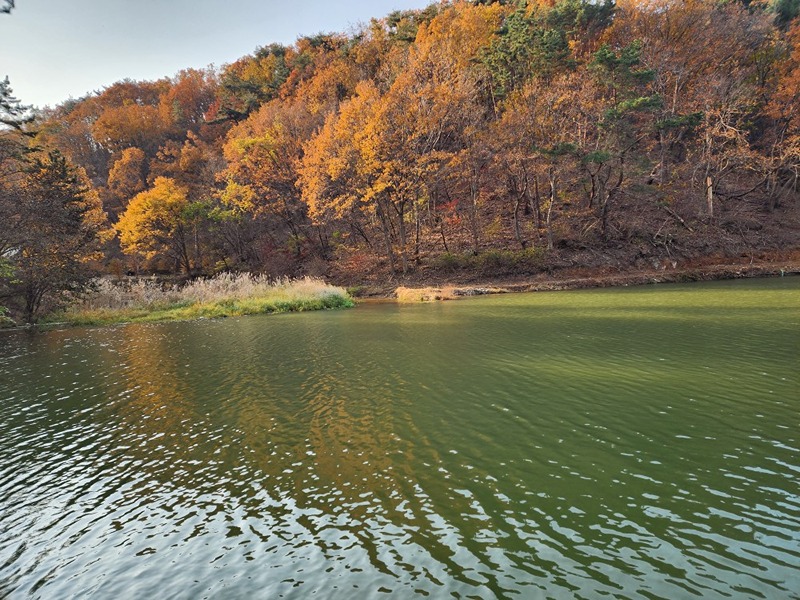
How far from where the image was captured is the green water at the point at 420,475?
14.0 feet

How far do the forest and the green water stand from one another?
65.9 feet

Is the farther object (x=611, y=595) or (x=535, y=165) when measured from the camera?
(x=535, y=165)

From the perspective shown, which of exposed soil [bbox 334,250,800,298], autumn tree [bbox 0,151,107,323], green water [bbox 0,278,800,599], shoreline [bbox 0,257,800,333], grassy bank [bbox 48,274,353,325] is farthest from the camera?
exposed soil [bbox 334,250,800,298]

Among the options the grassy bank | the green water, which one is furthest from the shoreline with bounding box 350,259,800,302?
the green water

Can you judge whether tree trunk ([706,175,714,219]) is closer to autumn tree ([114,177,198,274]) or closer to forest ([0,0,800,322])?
forest ([0,0,800,322])

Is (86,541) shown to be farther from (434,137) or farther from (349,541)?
(434,137)

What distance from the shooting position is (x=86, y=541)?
16.9ft

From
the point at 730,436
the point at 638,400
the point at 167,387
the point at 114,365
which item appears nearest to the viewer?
the point at 730,436

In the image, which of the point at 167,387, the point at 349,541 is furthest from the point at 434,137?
the point at 349,541

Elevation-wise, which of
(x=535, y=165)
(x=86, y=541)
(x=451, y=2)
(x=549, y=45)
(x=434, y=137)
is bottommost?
(x=86, y=541)

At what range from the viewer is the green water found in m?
4.27

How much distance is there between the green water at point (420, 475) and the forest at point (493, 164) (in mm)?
20086

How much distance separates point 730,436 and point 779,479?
131 cm

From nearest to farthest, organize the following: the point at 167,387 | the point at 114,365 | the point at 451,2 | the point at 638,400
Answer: the point at 638,400, the point at 167,387, the point at 114,365, the point at 451,2
